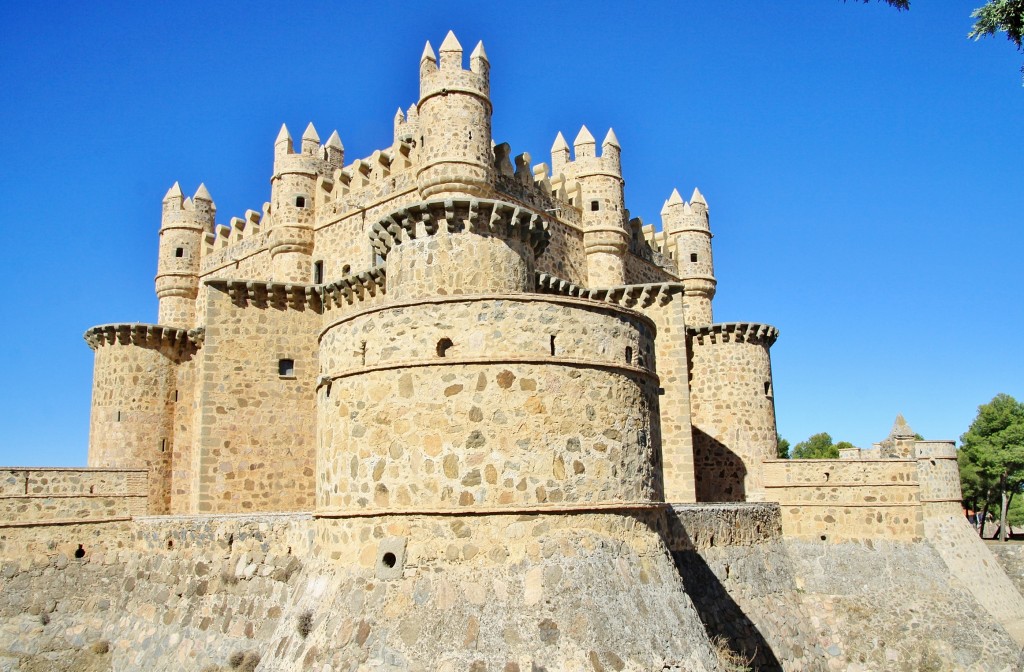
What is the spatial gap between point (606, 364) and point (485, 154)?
11529mm

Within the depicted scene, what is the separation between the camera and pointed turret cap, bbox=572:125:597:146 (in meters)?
24.2

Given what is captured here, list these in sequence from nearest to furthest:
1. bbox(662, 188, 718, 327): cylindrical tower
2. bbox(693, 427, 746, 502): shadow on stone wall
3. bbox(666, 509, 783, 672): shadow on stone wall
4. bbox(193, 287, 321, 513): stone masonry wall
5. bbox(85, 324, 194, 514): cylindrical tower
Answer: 1. bbox(666, 509, 783, 672): shadow on stone wall
2. bbox(193, 287, 321, 513): stone masonry wall
3. bbox(85, 324, 194, 514): cylindrical tower
4. bbox(693, 427, 746, 502): shadow on stone wall
5. bbox(662, 188, 718, 327): cylindrical tower

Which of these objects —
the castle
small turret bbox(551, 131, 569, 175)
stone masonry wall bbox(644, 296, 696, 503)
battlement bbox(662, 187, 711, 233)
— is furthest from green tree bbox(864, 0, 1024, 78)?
battlement bbox(662, 187, 711, 233)

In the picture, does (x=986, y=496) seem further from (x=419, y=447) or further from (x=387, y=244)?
(x=419, y=447)

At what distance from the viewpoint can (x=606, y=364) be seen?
353 inches

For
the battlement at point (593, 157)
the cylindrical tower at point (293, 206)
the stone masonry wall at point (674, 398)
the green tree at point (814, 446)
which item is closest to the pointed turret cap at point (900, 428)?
the stone masonry wall at point (674, 398)

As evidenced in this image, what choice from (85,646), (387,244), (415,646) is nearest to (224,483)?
(85,646)

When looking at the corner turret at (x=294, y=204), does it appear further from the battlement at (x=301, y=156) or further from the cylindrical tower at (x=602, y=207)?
the cylindrical tower at (x=602, y=207)

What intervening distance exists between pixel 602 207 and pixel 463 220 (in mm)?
11197

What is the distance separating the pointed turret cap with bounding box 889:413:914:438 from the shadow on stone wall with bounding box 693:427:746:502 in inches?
153

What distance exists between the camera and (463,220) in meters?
13.6

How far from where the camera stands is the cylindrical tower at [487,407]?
833 cm

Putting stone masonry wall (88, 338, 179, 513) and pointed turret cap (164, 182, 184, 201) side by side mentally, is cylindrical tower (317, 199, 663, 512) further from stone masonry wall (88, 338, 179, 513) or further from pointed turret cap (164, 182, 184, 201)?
pointed turret cap (164, 182, 184, 201)

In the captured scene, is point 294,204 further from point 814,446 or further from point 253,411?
point 814,446
